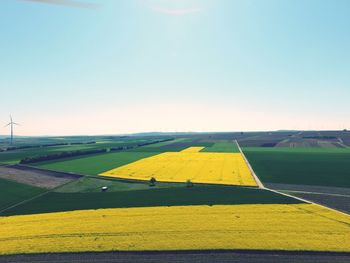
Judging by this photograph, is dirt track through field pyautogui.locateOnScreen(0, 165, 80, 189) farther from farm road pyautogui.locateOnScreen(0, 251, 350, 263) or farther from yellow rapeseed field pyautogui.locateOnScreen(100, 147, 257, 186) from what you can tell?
farm road pyautogui.locateOnScreen(0, 251, 350, 263)

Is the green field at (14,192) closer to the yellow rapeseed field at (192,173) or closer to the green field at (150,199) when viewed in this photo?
the green field at (150,199)

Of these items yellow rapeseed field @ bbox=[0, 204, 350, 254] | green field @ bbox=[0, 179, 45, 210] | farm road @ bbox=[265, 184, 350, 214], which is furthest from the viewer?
green field @ bbox=[0, 179, 45, 210]

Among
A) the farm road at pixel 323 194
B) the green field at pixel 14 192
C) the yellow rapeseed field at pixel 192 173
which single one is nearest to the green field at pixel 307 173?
the farm road at pixel 323 194

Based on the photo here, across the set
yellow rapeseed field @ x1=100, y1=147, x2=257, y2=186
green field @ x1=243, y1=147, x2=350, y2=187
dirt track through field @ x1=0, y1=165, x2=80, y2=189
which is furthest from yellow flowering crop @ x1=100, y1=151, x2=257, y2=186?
dirt track through field @ x1=0, y1=165, x2=80, y2=189

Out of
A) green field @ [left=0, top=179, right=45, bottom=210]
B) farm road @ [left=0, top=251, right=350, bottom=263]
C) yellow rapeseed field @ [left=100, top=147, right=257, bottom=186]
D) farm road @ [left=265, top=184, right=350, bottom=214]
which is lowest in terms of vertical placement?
farm road @ [left=0, top=251, right=350, bottom=263]

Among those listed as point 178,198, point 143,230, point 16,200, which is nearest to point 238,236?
point 143,230

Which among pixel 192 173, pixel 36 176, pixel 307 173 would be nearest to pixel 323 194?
pixel 307 173
